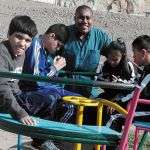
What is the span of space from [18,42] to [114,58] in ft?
4.75

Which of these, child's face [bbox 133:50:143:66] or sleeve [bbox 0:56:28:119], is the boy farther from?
child's face [bbox 133:50:143:66]

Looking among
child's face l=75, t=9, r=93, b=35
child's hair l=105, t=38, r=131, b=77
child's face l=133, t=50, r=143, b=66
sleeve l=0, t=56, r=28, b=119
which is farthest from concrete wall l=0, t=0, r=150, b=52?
sleeve l=0, t=56, r=28, b=119

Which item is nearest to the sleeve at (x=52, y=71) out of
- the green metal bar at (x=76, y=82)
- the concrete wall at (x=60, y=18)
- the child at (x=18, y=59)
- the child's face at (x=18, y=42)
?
the child at (x=18, y=59)

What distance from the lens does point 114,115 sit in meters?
A: 4.30

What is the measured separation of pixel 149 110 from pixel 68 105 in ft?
2.28

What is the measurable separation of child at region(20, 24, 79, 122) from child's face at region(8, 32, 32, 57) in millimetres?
370

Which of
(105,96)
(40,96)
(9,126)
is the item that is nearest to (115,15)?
(105,96)

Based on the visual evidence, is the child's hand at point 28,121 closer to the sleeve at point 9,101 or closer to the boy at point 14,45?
the sleeve at point 9,101

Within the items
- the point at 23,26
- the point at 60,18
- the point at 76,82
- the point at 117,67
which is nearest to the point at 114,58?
the point at 117,67

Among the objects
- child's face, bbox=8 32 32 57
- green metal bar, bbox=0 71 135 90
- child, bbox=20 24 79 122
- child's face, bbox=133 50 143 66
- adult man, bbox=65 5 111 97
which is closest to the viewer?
green metal bar, bbox=0 71 135 90

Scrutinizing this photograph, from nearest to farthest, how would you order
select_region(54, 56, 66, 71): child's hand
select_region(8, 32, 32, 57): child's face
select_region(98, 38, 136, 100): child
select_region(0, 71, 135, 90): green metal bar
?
select_region(0, 71, 135, 90): green metal bar < select_region(8, 32, 32, 57): child's face < select_region(54, 56, 66, 71): child's hand < select_region(98, 38, 136, 100): child

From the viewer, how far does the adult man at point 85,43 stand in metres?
5.36

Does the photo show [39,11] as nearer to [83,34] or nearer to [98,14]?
[98,14]

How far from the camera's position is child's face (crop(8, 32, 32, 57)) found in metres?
3.65
